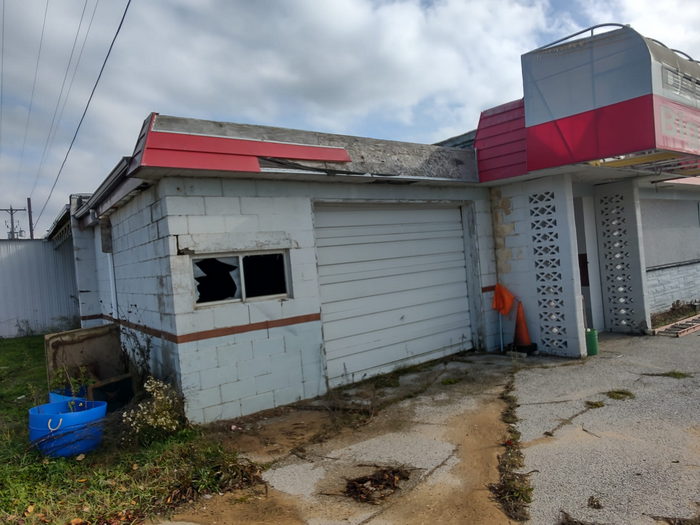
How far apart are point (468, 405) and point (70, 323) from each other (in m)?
13.3

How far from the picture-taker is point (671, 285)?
36.1 ft

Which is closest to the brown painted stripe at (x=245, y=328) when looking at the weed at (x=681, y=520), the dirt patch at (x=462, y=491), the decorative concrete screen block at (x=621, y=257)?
the dirt patch at (x=462, y=491)

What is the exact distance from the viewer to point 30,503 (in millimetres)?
3873

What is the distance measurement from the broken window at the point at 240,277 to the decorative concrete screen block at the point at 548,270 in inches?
171

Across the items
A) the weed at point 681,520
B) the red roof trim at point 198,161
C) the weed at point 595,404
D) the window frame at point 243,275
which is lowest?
the weed at point 681,520

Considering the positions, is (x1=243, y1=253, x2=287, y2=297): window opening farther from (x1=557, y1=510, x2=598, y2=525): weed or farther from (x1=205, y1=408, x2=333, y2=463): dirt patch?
(x1=557, y1=510, x2=598, y2=525): weed

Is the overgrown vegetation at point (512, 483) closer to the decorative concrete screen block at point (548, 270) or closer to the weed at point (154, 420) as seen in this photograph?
the weed at point (154, 420)

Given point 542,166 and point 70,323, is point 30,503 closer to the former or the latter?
point 542,166

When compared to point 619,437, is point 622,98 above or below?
above

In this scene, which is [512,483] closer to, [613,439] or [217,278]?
[613,439]

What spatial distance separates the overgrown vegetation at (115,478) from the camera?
3711 millimetres

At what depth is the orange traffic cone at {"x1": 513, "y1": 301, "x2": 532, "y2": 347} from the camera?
817 cm

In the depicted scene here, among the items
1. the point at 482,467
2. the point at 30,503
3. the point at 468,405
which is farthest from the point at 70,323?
the point at 482,467

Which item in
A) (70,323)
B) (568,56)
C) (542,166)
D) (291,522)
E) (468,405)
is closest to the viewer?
(291,522)
